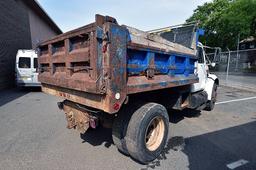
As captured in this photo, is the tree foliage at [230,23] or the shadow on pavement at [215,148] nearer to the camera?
the shadow on pavement at [215,148]

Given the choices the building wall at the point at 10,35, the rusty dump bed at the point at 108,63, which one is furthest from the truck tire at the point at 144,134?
the building wall at the point at 10,35

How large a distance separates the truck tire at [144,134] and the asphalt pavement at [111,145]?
0.17 meters

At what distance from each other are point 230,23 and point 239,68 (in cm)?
1010

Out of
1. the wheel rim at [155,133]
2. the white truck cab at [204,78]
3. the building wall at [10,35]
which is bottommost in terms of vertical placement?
the wheel rim at [155,133]

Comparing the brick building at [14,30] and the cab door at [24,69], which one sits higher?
the brick building at [14,30]

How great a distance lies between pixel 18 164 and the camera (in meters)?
3.15

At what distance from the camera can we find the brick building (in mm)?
11819

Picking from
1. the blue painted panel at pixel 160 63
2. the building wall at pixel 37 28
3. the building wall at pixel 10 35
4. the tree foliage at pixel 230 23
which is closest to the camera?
the blue painted panel at pixel 160 63

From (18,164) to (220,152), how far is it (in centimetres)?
370

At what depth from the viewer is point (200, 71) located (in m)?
5.48

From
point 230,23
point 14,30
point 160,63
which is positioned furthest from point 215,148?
point 230,23

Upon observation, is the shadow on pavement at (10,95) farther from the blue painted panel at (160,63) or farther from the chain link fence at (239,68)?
the chain link fence at (239,68)

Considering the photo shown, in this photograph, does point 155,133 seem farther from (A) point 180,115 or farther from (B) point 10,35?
(B) point 10,35

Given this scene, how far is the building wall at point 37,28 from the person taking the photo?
17.7 m
